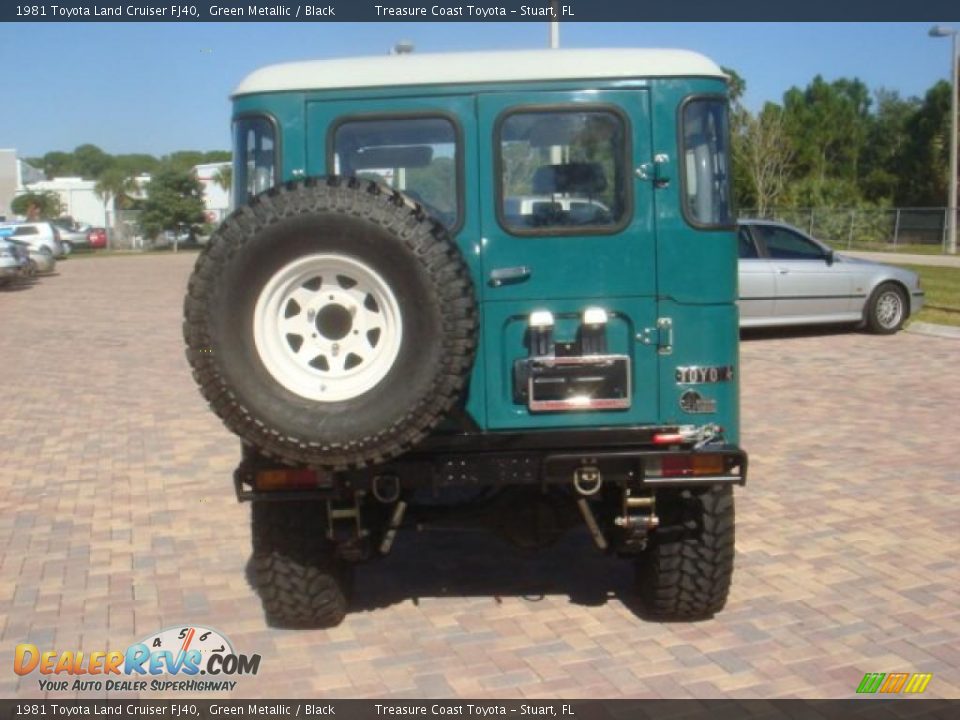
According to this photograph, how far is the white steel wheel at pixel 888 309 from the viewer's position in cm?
1567

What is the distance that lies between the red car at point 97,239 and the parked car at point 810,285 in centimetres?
5747

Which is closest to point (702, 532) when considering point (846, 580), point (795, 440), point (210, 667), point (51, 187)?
point (846, 580)

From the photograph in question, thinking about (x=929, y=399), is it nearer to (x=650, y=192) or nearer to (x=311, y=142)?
(x=650, y=192)

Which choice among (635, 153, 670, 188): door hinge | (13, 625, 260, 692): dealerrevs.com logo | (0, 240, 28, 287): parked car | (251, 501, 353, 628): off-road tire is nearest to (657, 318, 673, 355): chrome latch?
(635, 153, 670, 188): door hinge

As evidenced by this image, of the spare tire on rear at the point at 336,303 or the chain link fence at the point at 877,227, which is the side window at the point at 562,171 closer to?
the spare tire on rear at the point at 336,303

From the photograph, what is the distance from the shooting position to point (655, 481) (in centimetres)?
498

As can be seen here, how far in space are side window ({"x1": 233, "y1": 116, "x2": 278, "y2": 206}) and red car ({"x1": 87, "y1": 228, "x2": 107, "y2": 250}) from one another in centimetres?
6497

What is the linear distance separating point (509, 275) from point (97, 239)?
6690cm

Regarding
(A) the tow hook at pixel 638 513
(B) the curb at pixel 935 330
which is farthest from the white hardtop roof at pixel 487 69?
(B) the curb at pixel 935 330

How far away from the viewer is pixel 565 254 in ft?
16.8

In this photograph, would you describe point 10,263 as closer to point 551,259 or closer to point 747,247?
point 747,247

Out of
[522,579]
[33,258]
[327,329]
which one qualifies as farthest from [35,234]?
[327,329]

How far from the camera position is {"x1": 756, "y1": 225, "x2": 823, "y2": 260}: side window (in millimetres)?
15422

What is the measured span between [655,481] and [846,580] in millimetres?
1812
